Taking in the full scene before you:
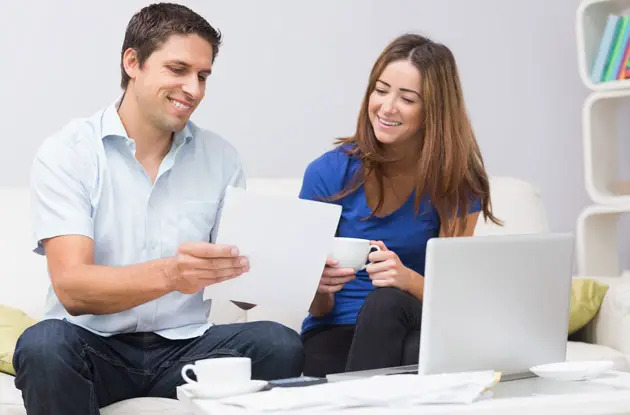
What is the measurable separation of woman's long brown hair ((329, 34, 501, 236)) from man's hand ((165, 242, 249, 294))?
1.82ft

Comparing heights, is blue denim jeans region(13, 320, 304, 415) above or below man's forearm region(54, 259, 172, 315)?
below

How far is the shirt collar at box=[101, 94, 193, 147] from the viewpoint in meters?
2.07

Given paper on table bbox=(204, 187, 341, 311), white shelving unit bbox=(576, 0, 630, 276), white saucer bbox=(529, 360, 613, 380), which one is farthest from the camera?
white shelving unit bbox=(576, 0, 630, 276)

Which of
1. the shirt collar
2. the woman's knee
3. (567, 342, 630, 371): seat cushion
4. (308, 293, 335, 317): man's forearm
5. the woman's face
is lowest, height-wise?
(567, 342, 630, 371): seat cushion

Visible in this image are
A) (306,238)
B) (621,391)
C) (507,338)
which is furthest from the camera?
(306,238)

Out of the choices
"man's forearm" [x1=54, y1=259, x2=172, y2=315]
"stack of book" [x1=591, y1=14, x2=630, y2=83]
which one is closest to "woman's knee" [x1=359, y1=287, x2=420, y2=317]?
"man's forearm" [x1=54, y1=259, x2=172, y2=315]

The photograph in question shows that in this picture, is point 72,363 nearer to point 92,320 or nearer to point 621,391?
point 92,320

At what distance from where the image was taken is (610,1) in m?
3.30

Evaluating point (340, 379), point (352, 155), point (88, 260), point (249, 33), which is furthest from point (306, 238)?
point (249, 33)

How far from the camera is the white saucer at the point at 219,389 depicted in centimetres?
147

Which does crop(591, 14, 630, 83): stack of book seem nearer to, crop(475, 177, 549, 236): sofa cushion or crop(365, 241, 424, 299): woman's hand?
crop(475, 177, 549, 236): sofa cushion

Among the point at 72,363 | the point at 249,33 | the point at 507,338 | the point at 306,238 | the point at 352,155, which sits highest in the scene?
the point at 249,33

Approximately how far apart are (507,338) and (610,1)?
2.01 metres

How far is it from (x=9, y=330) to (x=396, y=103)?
100 cm
